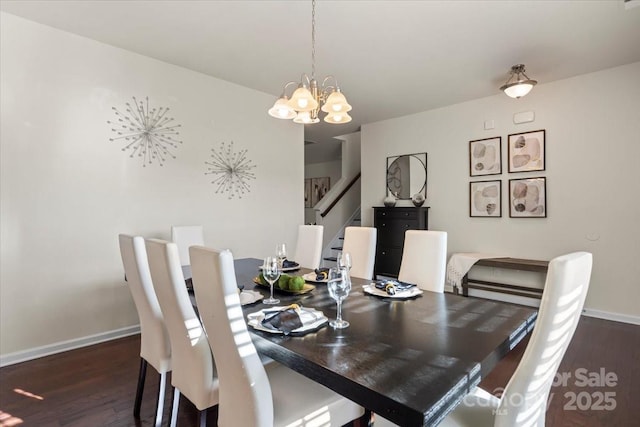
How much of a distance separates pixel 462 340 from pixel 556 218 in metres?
3.68

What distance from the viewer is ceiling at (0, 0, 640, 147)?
2.52 m

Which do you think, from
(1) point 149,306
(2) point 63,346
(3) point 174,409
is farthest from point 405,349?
(2) point 63,346

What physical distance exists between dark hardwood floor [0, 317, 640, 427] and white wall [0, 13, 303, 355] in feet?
1.33

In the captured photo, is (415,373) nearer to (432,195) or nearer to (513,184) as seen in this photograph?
(513,184)

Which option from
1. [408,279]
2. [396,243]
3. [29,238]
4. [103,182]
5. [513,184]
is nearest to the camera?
[408,279]

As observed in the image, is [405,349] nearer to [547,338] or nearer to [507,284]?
[547,338]

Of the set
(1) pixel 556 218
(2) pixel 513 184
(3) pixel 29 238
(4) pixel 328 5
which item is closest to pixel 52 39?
(3) pixel 29 238

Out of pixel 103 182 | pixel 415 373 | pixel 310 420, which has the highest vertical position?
pixel 103 182

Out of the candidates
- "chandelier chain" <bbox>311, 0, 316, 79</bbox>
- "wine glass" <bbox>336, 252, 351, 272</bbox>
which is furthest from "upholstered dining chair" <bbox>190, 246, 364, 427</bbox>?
"chandelier chain" <bbox>311, 0, 316, 79</bbox>

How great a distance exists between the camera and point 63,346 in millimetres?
2836

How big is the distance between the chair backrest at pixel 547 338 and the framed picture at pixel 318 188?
7576 mm

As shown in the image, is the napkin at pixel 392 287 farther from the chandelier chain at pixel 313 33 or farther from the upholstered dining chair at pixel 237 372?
the chandelier chain at pixel 313 33

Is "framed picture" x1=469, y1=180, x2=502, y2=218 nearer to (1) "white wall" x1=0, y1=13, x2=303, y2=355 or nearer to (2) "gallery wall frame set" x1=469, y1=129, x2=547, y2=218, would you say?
(2) "gallery wall frame set" x1=469, y1=129, x2=547, y2=218

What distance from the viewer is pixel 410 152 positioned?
5273 mm
